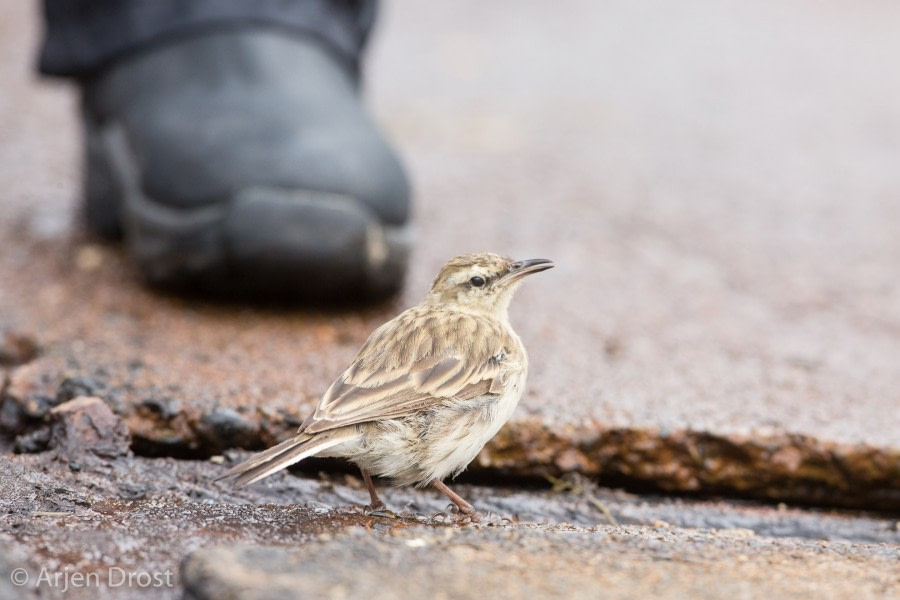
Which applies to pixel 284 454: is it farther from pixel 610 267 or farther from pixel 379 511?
pixel 610 267

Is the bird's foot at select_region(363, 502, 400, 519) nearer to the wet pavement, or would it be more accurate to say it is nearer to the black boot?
the wet pavement

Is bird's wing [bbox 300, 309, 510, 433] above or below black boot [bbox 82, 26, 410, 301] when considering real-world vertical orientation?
below

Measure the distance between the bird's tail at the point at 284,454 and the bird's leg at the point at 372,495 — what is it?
17 cm

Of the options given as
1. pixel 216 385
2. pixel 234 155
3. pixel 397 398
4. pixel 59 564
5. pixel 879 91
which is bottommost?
pixel 59 564

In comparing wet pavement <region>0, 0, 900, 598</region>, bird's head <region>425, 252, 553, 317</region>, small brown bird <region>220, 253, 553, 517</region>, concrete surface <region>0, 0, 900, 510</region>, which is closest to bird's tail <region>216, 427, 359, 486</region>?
small brown bird <region>220, 253, 553, 517</region>

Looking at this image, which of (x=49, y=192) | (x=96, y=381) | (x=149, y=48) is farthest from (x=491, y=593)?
(x=49, y=192)

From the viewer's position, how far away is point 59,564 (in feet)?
6.76

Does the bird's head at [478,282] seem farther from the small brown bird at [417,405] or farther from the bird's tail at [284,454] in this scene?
the bird's tail at [284,454]

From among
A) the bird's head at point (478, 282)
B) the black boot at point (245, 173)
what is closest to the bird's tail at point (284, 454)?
the bird's head at point (478, 282)

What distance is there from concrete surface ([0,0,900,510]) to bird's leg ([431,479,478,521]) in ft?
0.90

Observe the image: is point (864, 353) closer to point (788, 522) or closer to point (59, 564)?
point (788, 522)

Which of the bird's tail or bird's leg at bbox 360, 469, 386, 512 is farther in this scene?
bird's leg at bbox 360, 469, 386, 512

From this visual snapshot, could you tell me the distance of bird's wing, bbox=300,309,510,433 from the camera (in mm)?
2666

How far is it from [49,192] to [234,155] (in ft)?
5.05
